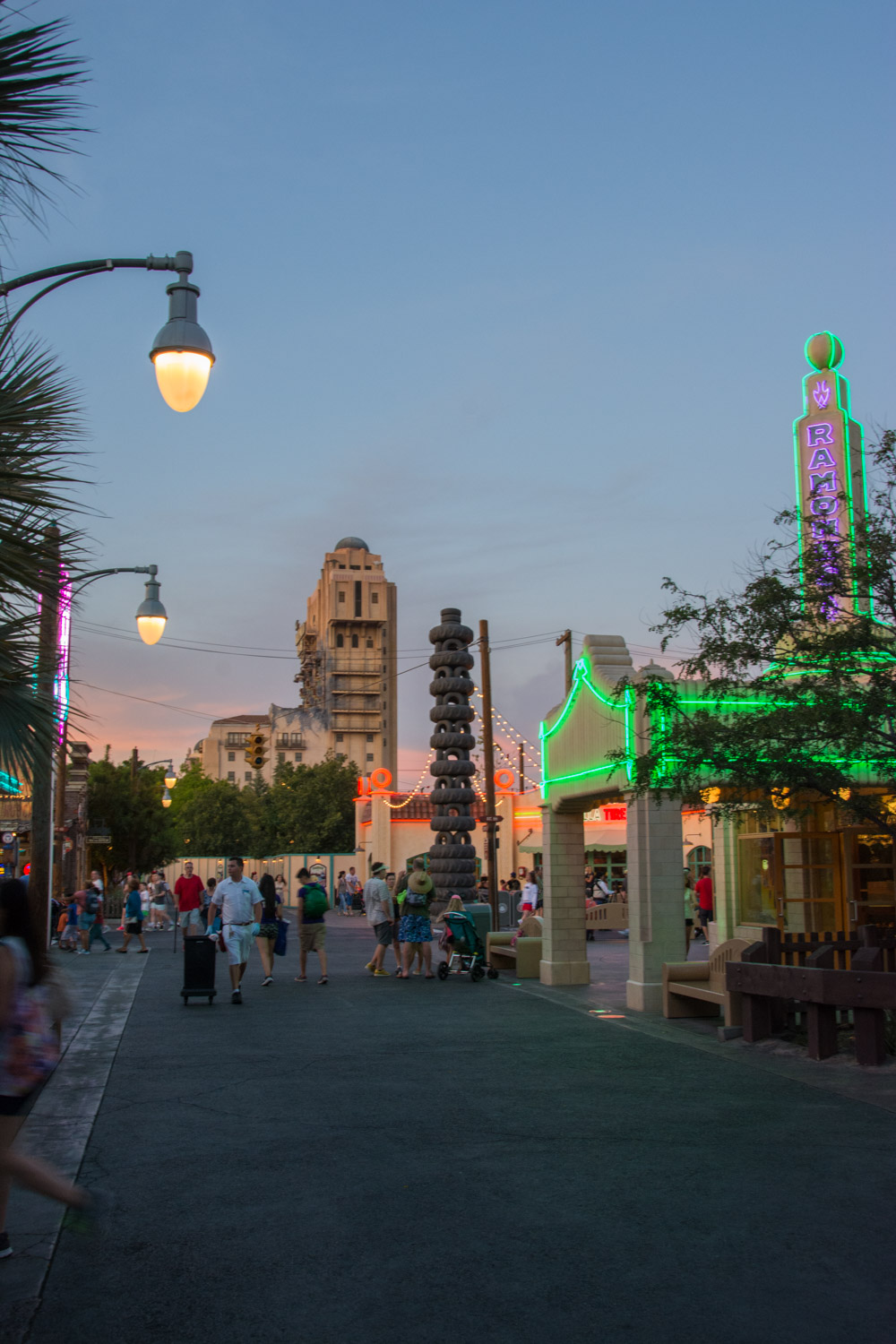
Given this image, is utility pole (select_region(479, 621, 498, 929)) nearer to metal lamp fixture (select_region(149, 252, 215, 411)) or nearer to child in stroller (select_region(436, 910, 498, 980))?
child in stroller (select_region(436, 910, 498, 980))

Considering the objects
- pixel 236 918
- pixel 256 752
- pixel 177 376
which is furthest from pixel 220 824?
pixel 177 376

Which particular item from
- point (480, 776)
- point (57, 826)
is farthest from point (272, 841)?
point (57, 826)

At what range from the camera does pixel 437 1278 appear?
527cm

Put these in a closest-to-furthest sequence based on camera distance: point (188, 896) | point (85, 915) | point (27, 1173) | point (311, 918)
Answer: point (27, 1173) < point (311, 918) < point (188, 896) < point (85, 915)

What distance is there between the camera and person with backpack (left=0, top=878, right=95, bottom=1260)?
4953 millimetres

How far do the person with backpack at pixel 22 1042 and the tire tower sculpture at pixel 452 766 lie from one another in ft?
92.4

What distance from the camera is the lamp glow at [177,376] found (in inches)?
315

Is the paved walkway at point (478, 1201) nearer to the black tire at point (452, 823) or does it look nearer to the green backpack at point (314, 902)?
the green backpack at point (314, 902)

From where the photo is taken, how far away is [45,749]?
9.20m

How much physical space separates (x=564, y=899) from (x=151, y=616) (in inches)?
275

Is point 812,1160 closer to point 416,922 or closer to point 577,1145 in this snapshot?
point 577,1145

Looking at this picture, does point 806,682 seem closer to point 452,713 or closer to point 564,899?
point 564,899

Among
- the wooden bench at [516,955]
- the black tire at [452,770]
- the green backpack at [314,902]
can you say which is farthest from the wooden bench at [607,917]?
the green backpack at [314,902]

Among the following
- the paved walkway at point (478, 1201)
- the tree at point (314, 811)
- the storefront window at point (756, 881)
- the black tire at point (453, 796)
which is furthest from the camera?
the tree at point (314, 811)
